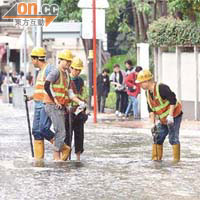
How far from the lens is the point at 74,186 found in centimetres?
1190

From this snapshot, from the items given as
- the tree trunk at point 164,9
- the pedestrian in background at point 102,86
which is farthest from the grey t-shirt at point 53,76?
the tree trunk at point 164,9

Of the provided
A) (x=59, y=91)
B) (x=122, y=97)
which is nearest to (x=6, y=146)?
(x=59, y=91)

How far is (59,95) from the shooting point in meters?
14.2

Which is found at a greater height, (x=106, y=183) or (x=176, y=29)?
(x=176, y=29)

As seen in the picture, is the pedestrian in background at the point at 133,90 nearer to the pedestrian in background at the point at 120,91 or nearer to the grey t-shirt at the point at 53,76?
the pedestrian in background at the point at 120,91

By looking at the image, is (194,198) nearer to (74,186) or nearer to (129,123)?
(74,186)

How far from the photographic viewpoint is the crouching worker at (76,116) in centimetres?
1486

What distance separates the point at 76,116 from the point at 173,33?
10119 mm

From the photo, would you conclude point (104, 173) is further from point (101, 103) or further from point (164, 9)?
point (164, 9)

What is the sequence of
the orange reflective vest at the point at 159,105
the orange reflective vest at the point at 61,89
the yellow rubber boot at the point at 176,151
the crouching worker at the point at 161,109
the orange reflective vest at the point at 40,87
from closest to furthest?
the crouching worker at the point at 161,109 → the orange reflective vest at the point at 159,105 → the orange reflective vest at the point at 61,89 → the orange reflective vest at the point at 40,87 → the yellow rubber boot at the point at 176,151

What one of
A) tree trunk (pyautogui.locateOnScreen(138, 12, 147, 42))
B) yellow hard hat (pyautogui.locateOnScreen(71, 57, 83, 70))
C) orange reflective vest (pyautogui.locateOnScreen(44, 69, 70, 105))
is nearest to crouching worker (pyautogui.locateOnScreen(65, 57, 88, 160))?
yellow hard hat (pyautogui.locateOnScreen(71, 57, 83, 70))

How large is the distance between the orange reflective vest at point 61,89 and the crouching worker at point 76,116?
0.55 meters

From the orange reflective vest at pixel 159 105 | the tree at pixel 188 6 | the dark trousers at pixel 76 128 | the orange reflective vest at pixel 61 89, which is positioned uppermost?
the tree at pixel 188 6

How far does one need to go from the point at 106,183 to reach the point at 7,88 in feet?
87.3
